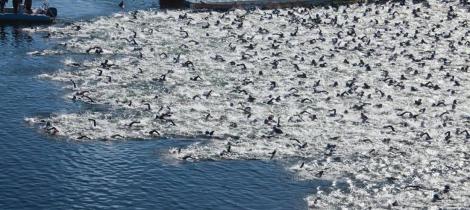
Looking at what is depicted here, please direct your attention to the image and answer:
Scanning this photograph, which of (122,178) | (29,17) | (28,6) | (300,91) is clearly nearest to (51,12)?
(29,17)

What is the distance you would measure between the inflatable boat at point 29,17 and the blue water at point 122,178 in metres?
36.1

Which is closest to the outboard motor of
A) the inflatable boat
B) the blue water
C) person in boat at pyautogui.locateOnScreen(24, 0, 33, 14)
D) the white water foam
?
the inflatable boat

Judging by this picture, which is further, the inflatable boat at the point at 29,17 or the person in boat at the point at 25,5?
the person in boat at the point at 25,5

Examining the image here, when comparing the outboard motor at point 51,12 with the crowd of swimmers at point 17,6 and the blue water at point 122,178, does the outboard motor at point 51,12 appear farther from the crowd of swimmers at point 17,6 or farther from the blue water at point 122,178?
the blue water at point 122,178

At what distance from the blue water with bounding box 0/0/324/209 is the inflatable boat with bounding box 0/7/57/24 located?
3611 cm

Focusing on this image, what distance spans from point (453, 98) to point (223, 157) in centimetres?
3177

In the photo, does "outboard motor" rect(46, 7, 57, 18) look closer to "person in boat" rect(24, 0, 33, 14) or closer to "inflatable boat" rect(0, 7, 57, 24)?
"inflatable boat" rect(0, 7, 57, 24)

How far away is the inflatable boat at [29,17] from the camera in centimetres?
10281

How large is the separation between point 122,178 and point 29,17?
54.1m

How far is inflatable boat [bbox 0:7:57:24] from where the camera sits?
4048 inches

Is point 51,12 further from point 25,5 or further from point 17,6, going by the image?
point 17,6

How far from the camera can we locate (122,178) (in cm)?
5706

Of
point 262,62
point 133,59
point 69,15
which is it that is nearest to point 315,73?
point 262,62

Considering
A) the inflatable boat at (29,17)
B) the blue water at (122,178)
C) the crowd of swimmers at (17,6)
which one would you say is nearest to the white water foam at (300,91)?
the blue water at (122,178)
